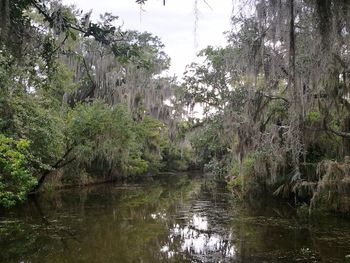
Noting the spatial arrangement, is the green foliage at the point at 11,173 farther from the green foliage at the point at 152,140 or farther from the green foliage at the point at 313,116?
the green foliage at the point at 152,140

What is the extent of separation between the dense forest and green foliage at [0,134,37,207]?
0.11 ft

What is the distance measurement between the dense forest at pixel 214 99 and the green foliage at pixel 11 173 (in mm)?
34

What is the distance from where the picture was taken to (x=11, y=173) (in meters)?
9.17

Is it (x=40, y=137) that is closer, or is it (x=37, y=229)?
(x=37, y=229)

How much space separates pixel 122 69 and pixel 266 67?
42.0 ft

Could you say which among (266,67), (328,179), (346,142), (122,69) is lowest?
(328,179)

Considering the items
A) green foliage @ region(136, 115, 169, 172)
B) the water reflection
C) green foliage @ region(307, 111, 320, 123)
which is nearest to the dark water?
the water reflection

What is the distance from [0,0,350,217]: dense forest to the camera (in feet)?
12.9

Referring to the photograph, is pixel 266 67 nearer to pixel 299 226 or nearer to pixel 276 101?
pixel 276 101

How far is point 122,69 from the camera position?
2062 cm

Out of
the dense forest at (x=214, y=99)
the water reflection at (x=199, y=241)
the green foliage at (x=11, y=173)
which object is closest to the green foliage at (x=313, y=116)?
the dense forest at (x=214, y=99)

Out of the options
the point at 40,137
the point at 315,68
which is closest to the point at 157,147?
the point at 40,137

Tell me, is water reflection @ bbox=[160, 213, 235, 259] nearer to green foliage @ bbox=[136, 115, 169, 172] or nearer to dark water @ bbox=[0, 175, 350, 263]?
dark water @ bbox=[0, 175, 350, 263]

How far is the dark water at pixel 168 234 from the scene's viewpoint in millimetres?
6512
